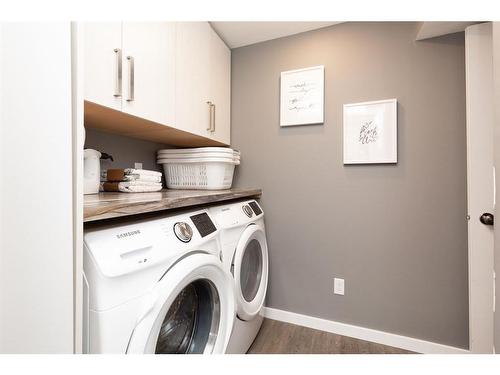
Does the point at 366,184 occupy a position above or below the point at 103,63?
below

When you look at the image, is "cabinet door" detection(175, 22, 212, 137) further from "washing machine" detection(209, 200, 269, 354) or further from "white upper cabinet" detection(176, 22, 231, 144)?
"washing machine" detection(209, 200, 269, 354)

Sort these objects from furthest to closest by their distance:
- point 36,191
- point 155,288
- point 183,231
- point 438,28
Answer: point 438,28 < point 183,231 < point 155,288 < point 36,191

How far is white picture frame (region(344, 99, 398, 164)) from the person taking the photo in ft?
4.68

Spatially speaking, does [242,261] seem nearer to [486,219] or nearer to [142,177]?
[142,177]

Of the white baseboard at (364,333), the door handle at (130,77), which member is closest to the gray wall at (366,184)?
the white baseboard at (364,333)

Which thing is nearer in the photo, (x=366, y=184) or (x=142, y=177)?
(x=142, y=177)

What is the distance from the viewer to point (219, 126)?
169cm

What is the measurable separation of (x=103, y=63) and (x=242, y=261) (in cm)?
117

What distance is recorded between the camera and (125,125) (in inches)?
46.6

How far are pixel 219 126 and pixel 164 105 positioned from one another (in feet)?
1.87

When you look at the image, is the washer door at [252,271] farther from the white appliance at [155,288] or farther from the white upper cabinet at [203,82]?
the white upper cabinet at [203,82]

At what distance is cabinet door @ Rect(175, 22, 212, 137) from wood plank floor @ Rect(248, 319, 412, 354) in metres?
1.41

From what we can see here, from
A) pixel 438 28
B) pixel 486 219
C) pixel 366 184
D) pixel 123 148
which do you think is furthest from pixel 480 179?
pixel 123 148
